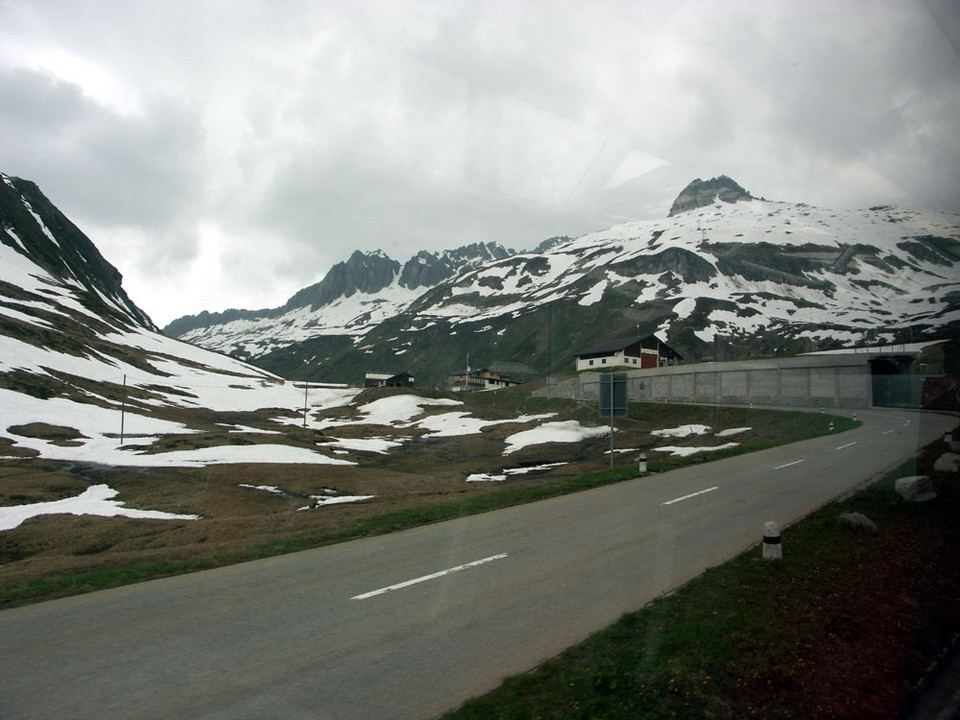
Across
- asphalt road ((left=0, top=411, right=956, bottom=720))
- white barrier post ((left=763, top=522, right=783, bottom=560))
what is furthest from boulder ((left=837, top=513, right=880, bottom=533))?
white barrier post ((left=763, top=522, right=783, bottom=560))

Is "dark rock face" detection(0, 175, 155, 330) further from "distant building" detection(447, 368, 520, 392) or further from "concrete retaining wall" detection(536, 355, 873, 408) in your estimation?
"concrete retaining wall" detection(536, 355, 873, 408)

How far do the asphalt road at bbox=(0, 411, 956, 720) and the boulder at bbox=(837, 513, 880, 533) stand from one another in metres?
1.49

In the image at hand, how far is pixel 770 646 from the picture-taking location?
625 cm

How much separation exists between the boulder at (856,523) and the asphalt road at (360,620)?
149 centimetres

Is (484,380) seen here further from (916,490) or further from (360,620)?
(360,620)

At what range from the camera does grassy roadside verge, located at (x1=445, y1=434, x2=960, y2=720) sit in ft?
17.3

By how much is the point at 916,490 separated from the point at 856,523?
330 centimetres

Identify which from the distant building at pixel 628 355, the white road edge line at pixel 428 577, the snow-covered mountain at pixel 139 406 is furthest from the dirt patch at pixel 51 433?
the distant building at pixel 628 355

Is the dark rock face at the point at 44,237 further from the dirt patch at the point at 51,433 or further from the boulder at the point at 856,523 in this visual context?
the boulder at the point at 856,523

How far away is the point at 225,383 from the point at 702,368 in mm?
111073

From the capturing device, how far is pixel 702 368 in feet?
216

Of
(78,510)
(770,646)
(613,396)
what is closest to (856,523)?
(770,646)

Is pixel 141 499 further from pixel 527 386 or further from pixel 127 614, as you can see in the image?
pixel 527 386

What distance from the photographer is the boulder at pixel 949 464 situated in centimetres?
1555
